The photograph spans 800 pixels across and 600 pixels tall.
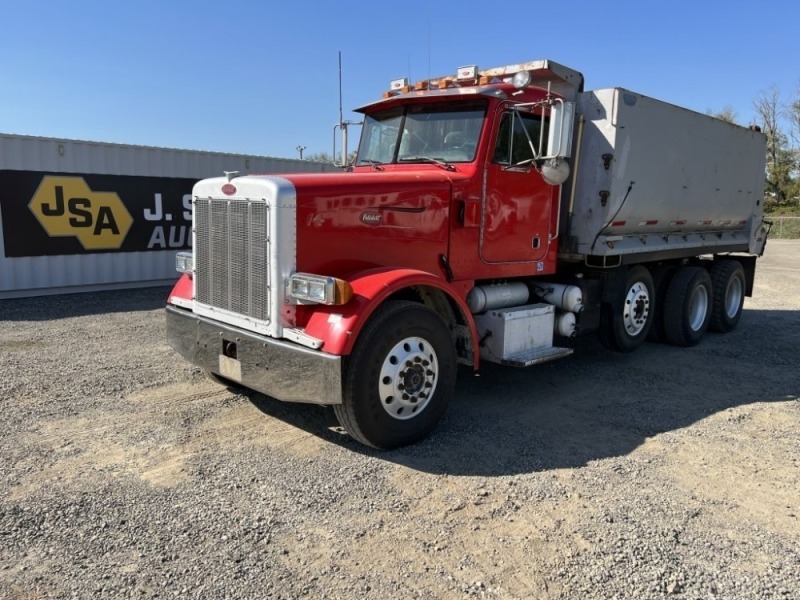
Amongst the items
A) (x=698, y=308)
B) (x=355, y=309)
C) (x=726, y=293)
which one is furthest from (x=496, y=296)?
(x=726, y=293)

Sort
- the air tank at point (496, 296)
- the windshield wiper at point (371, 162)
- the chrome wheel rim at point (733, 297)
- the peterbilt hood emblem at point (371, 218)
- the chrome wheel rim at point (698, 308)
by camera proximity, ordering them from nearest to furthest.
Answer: the peterbilt hood emblem at point (371, 218)
the air tank at point (496, 296)
the windshield wiper at point (371, 162)
the chrome wheel rim at point (698, 308)
the chrome wheel rim at point (733, 297)

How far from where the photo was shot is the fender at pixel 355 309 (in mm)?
4070

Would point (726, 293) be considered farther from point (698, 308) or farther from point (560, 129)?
point (560, 129)

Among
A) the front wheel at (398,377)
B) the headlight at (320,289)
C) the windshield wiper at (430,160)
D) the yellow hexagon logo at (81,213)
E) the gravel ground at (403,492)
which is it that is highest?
the windshield wiper at (430,160)

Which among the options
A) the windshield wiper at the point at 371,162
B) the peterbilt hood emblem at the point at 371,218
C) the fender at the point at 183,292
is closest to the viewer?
the peterbilt hood emblem at the point at 371,218

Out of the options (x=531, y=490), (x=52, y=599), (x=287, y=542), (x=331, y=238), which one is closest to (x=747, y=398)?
(x=531, y=490)

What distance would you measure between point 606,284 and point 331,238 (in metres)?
3.88

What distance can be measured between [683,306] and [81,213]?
10259mm

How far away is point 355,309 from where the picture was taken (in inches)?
163

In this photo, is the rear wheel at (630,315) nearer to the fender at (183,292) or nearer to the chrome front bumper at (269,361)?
the chrome front bumper at (269,361)

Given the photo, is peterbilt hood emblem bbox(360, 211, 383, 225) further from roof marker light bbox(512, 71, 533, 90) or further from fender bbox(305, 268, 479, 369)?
roof marker light bbox(512, 71, 533, 90)

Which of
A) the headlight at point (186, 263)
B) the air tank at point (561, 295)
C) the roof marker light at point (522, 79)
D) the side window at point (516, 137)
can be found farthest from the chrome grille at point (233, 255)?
the air tank at point (561, 295)

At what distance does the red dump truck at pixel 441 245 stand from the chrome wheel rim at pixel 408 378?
0.04 feet

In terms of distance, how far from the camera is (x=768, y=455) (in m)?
4.67
